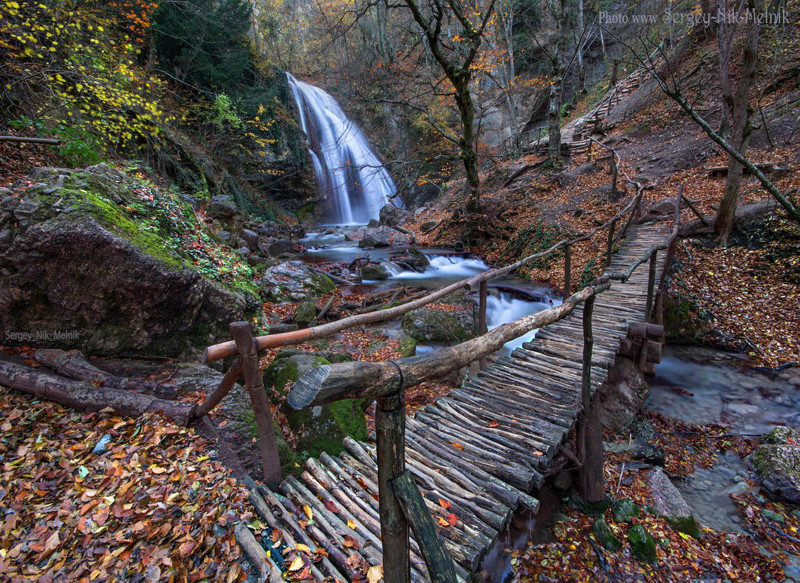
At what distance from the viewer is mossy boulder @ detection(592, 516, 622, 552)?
3566 millimetres

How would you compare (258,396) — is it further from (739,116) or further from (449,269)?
(449,269)

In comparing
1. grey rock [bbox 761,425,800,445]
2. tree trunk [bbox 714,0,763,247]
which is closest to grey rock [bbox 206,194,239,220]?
tree trunk [bbox 714,0,763,247]

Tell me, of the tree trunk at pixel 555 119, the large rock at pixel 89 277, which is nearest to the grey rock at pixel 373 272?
the large rock at pixel 89 277

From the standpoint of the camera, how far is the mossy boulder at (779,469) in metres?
4.15

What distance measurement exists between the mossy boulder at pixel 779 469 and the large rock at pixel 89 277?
26.5 ft

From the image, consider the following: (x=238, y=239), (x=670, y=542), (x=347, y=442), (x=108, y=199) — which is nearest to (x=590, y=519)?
(x=670, y=542)

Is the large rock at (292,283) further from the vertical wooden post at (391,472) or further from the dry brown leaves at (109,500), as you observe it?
the vertical wooden post at (391,472)

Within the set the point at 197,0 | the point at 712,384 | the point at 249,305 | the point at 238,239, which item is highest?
the point at 197,0

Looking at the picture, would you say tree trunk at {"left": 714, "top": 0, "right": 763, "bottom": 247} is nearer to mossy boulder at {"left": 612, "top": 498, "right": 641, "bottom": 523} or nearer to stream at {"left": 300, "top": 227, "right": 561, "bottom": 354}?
stream at {"left": 300, "top": 227, "right": 561, "bottom": 354}

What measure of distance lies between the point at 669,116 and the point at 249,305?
19.6 metres

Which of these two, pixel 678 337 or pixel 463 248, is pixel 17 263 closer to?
pixel 678 337

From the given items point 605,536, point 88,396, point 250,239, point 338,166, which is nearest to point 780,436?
point 605,536

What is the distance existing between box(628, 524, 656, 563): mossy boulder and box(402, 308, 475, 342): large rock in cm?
418

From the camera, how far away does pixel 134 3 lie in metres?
11.9
